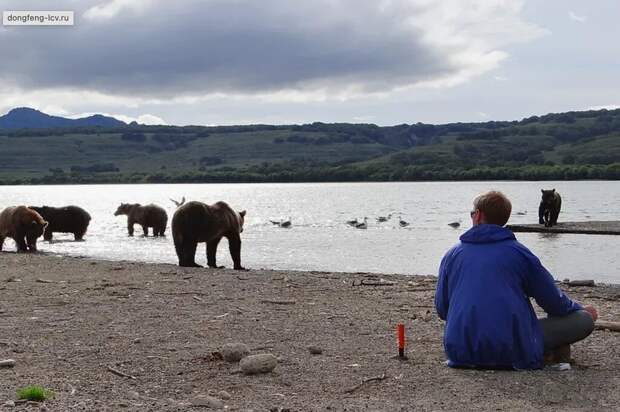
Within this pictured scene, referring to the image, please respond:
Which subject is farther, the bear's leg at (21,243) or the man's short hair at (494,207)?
the bear's leg at (21,243)

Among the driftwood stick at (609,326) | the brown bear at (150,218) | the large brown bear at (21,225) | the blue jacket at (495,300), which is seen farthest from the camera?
the brown bear at (150,218)

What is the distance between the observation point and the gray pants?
26.0 ft

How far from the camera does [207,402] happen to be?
262 inches

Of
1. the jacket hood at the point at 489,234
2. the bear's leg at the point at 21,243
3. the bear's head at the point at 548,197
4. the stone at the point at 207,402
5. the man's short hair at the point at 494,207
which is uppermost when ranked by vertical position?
the man's short hair at the point at 494,207

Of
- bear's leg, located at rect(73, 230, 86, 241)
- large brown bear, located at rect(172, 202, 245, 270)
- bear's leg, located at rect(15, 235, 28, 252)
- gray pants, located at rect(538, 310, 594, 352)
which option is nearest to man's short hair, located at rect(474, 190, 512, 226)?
gray pants, located at rect(538, 310, 594, 352)

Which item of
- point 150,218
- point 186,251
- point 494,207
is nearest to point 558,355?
point 494,207

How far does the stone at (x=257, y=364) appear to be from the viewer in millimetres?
7852

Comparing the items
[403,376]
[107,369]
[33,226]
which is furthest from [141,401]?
[33,226]

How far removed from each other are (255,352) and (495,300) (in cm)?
298

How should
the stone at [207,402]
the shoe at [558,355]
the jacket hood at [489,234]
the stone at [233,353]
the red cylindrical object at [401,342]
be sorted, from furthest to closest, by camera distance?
the red cylindrical object at [401,342] < the stone at [233,353] < the shoe at [558,355] < the jacket hood at [489,234] < the stone at [207,402]

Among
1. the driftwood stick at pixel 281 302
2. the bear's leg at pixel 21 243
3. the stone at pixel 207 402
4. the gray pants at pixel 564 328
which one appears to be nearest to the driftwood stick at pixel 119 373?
the stone at pixel 207 402

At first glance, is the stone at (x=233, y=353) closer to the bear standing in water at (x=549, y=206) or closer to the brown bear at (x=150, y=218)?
the brown bear at (x=150, y=218)

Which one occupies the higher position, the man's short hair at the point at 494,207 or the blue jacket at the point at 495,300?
the man's short hair at the point at 494,207

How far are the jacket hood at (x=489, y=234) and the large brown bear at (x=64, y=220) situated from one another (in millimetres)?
29408
